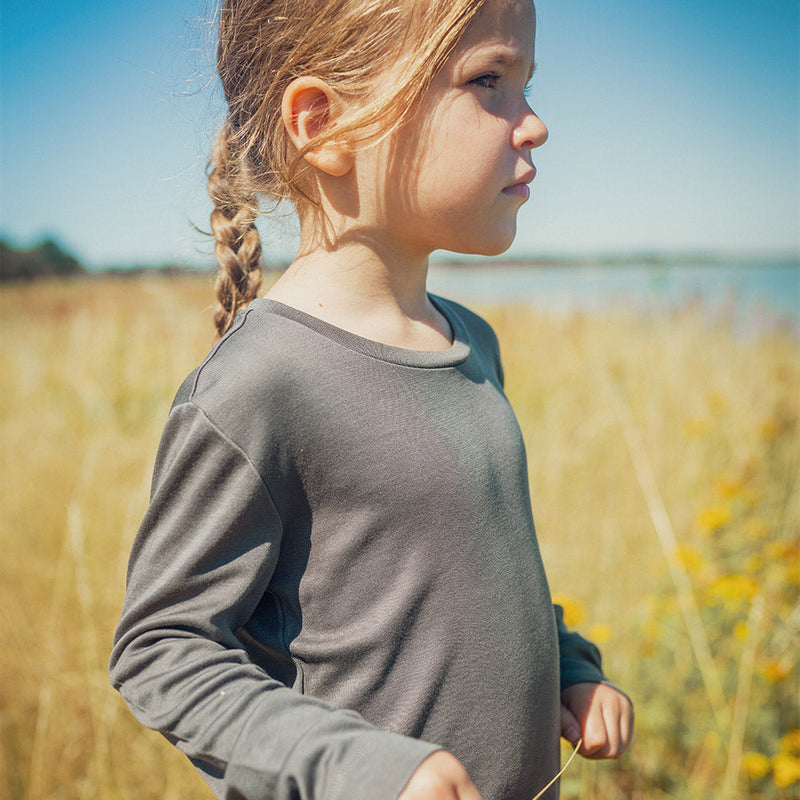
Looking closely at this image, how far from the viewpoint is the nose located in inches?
29.5

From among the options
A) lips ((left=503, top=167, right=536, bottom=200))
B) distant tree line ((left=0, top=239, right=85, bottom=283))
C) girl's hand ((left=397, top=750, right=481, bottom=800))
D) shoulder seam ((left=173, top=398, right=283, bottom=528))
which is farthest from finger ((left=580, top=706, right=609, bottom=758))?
distant tree line ((left=0, top=239, right=85, bottom=283))

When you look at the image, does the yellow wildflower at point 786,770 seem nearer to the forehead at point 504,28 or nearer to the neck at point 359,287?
the neck at point 359,287

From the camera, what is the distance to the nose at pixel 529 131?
29.5 inches

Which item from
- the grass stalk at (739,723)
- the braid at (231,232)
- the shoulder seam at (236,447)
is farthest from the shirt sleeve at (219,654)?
the grass stalk at (739,723)

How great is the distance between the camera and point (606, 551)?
1.91 meters

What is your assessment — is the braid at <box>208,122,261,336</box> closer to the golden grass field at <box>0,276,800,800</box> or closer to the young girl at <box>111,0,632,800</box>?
the young girl at <box>111,0,632,800</box>

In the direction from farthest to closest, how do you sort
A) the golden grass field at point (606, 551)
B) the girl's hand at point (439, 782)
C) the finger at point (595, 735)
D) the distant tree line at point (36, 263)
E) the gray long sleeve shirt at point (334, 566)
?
the distant tree line at point (36, 263), the golden grass field at point (606, 551), the finger at point (595, 735), the gray long sleeve shirt at point (334, 566), the girl's hand at point (439, 782)

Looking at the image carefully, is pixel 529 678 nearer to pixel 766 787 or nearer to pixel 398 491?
pixel 398 491

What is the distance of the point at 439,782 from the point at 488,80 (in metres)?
0.63

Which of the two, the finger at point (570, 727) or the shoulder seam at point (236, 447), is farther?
the finger at point (570, 727)

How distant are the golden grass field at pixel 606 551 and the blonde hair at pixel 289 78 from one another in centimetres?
24

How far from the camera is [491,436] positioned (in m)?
0.79

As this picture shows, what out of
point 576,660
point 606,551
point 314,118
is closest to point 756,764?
point 606,551

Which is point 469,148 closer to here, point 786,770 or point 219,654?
point 219,654
